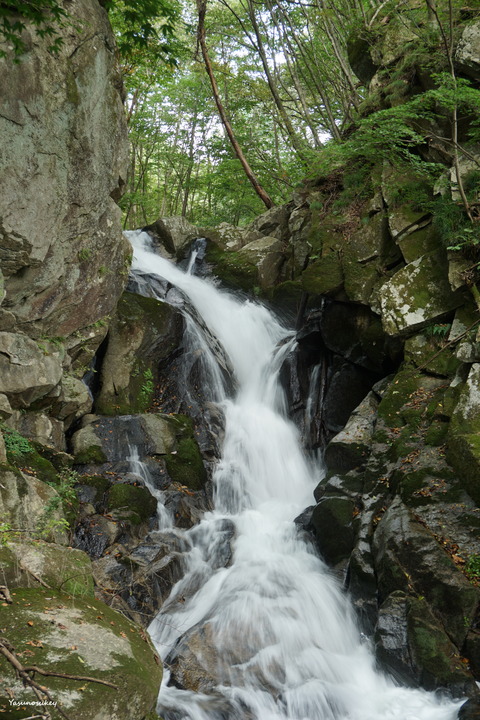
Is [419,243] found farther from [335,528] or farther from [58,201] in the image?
[58,201]

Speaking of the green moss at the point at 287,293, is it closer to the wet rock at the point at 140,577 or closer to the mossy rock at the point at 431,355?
the mossy rock at the point at 431,355

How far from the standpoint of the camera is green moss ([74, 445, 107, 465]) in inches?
322

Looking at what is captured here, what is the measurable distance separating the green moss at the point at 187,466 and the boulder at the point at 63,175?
9.13 feet

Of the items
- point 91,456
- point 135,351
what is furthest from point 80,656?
point 135,351

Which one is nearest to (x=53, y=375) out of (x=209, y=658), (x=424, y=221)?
(x=209, y=658)

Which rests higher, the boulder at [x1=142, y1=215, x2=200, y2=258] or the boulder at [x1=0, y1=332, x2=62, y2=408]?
the boulder at [x1=142, y1=215, x2=200, y2=258]

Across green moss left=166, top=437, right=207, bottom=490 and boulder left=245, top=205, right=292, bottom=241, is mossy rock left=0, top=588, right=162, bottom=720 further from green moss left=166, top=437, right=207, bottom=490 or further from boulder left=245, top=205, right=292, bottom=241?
boulder left=245, top=205, right=292, bottom=241

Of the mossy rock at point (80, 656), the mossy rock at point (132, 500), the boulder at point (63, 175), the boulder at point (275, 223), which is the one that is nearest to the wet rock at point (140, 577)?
the mossy rock at point (132, 500)

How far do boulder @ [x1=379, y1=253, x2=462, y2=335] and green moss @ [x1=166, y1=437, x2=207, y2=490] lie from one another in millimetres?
4218

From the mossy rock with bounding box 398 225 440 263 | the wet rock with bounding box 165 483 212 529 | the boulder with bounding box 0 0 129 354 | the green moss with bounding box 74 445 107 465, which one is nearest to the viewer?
the boulder with bounding box 0 0 129 354

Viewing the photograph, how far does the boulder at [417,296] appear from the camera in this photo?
7.88 meters

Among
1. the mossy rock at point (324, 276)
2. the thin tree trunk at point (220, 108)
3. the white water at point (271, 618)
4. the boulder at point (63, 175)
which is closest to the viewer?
the white water at point (271, 618)

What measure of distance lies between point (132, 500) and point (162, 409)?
9.75ft

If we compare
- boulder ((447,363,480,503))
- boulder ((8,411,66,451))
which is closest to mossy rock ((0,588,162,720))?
boulder ((447,363,480,503))
